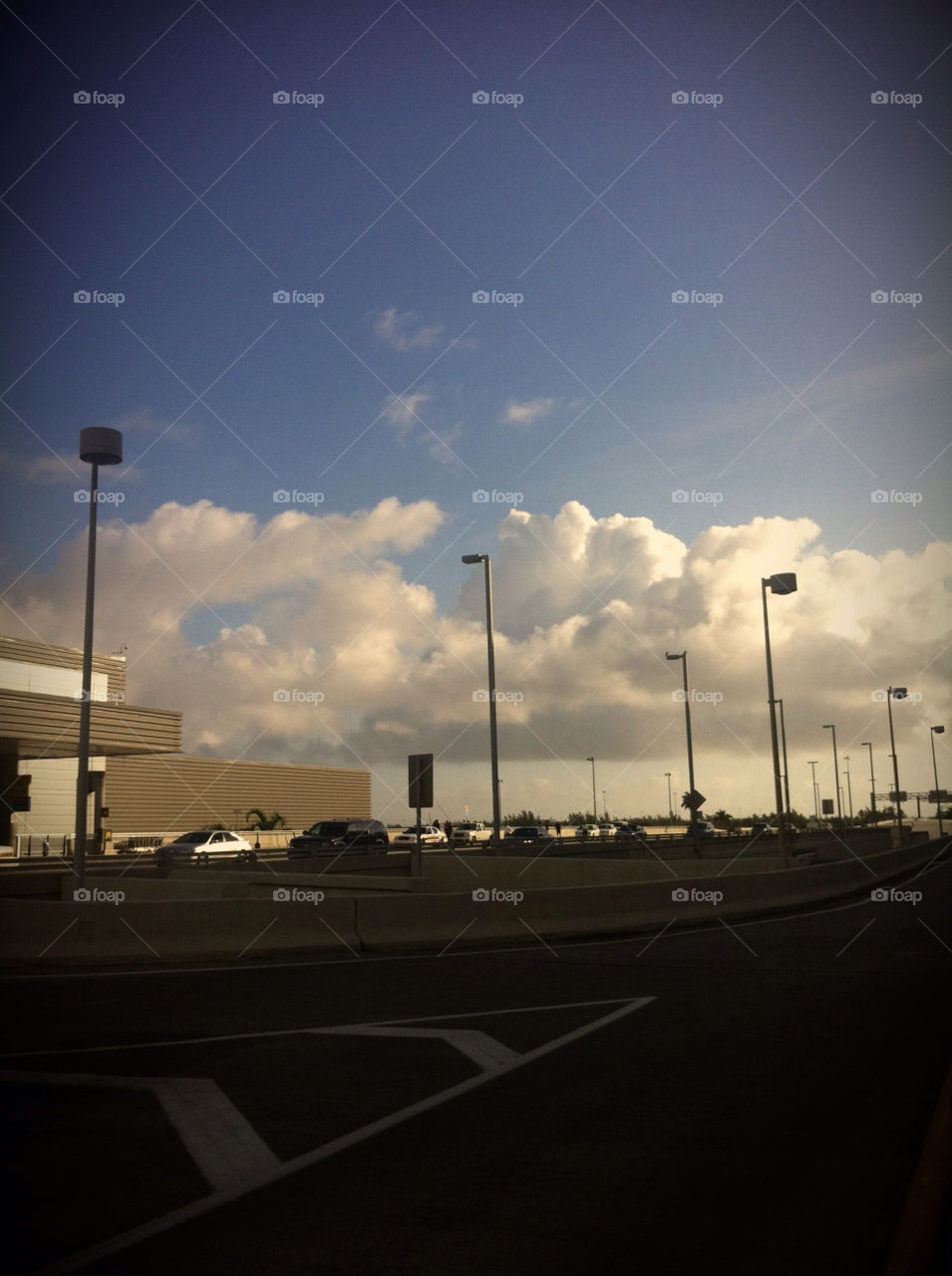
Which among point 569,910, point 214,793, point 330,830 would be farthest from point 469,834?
point 569,910

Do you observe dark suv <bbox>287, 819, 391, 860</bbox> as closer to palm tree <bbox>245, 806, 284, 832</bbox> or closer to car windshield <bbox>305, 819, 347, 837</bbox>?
car windshield <bbox>305, 819, 347, 837</bbox>

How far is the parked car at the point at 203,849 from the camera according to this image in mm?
43969

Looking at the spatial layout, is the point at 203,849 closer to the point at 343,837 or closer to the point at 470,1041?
the point at 343,837

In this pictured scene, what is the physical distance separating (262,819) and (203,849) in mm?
38261

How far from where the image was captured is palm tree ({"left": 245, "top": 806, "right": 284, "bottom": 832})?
8531cm

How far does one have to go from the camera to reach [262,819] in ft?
274

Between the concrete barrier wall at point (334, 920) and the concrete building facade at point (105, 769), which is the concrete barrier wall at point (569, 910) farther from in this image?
the concrete building facade at point (105, 769)

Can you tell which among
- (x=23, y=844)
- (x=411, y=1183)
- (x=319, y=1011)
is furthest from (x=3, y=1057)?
(x=23, y=844)

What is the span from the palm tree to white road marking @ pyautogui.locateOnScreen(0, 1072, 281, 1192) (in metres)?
76.4

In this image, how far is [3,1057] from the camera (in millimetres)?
8984

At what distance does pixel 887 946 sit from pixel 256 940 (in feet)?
30.4

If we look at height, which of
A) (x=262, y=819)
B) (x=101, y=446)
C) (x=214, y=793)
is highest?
(x=101, y=446)

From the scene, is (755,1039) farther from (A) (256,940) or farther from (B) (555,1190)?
(A) (256,940)

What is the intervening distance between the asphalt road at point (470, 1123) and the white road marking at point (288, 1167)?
0.02 metres
